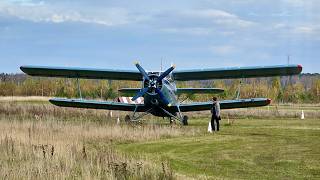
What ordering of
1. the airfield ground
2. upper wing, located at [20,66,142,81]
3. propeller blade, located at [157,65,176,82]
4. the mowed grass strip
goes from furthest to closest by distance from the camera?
upper wing, located at [20,66,142,81], propeller blade, located at [157,65,176,82], the mowed grass strip, the airfield ground

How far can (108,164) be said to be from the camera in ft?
38.4

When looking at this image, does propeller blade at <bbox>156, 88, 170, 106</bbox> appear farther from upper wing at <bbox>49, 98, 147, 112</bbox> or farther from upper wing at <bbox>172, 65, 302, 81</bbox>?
upper wing at <bbox>172, 65, 302, 81</bbox>

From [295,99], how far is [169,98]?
8241cm

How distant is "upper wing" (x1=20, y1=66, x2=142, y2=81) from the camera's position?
2998 centimetres

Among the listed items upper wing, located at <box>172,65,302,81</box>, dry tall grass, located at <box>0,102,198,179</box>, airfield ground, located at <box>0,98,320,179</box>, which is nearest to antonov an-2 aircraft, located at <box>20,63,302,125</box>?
upper wing, located at <box>172,65,302,81</box>

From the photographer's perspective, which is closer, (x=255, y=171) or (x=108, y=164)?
(x=108, y=164)

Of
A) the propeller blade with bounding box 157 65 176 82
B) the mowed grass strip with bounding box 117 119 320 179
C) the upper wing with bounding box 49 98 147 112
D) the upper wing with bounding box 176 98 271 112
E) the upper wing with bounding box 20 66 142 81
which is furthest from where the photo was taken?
the upper wing with bounding box 20 66 142 81

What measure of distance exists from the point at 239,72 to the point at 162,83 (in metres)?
4.36

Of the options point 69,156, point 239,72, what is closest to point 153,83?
point 239,72

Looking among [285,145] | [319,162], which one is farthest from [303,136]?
[319,162]

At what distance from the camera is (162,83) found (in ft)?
90.7

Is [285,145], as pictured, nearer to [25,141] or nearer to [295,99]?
[25,141]

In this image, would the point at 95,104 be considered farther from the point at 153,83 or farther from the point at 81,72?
the point at 153,83

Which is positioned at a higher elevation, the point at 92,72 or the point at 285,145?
the point at 92,72
